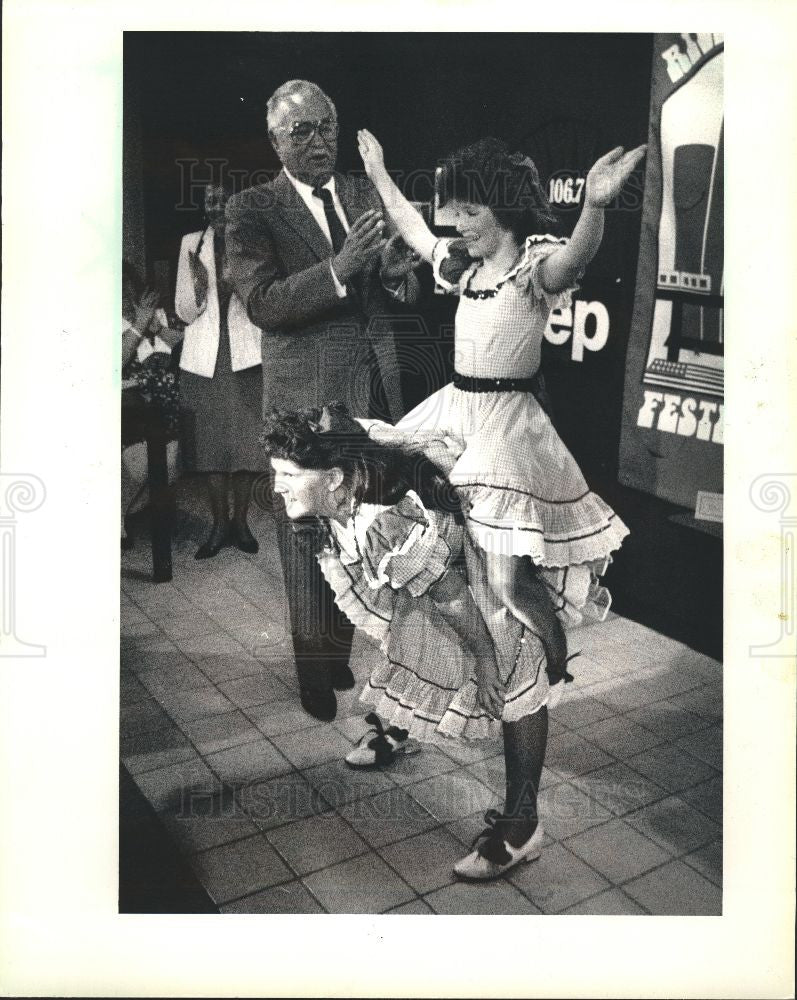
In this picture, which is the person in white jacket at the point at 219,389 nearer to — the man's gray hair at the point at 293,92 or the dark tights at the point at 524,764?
the man's gray hair at the point at 293,92

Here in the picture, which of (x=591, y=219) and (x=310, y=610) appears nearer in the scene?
(x=591, y=219)

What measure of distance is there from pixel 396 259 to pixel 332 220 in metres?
0.18

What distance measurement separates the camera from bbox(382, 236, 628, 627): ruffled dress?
7.66 feet

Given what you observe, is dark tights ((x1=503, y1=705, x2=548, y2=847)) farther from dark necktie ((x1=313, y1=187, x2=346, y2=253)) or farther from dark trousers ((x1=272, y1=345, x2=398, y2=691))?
dark necktie ((x1=313, y1=187, x2=346, y2=253))

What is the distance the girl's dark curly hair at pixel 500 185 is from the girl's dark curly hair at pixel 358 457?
0.56 metres

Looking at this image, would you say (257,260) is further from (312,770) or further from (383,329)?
(312,770)

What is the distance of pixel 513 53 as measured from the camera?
2.31 m

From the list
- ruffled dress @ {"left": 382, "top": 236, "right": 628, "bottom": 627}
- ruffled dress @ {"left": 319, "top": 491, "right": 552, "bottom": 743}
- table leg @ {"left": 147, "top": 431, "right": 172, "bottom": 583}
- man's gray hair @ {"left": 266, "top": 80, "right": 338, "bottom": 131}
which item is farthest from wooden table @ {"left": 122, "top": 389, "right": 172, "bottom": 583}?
man's gray hair @ {"left": 266, "top": 80, "right": 338, "bottom": 131}

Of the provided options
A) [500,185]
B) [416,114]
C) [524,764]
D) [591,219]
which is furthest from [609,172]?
[524,764]

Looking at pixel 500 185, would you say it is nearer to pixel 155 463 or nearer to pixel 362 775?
pixel 155 463

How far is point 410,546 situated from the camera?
7.82 feet

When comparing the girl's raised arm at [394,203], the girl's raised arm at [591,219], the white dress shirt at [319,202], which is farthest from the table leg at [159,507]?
the girl's raised arm at [591,219]

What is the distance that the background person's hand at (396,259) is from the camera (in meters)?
2.35

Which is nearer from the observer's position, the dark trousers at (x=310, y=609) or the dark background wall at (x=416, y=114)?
the dark background wall at (x=416, y=114)
